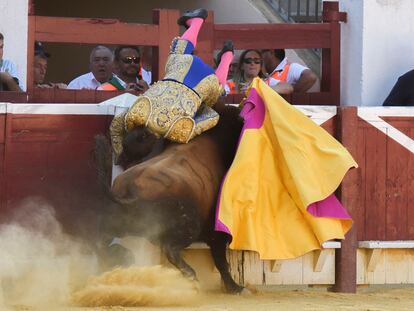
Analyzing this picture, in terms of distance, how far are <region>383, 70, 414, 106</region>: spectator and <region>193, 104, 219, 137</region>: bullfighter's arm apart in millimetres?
1650

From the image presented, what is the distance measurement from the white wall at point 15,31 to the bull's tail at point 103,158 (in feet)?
4.26

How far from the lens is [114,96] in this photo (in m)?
9.58

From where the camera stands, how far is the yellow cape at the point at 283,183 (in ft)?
27.5

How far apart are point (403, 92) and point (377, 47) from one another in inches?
20.7

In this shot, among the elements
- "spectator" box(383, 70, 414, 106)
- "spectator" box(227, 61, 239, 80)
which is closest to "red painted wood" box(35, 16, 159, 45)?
"spectator" box(227, 61, 239, 80)

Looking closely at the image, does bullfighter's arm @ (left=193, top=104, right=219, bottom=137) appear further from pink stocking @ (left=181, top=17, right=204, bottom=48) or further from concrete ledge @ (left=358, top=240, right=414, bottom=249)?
concrete ledge @ (left=358, top=240, right=414, bottom=249)

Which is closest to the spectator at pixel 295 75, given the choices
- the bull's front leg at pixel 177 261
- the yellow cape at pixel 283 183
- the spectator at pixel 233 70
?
the spectator at pixel 233 70

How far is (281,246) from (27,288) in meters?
1.66

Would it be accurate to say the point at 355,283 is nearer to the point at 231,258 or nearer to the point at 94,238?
the point at 231,258

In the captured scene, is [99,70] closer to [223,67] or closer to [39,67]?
[39,67]

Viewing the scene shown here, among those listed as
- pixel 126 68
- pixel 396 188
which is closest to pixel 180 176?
pixel 396 188

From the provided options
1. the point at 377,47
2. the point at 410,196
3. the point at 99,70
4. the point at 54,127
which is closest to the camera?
the point at 54,127

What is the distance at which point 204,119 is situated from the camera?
851cm

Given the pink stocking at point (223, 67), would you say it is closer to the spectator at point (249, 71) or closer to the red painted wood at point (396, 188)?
the spectator at point (249, 71)
